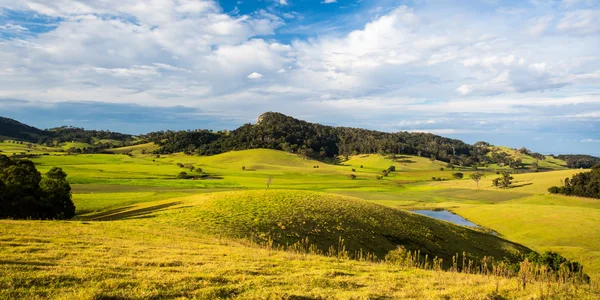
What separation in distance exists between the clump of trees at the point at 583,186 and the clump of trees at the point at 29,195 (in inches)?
5275

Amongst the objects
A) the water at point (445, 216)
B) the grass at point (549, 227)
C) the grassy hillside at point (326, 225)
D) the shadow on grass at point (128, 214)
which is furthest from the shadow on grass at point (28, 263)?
the water at point (445, 216)

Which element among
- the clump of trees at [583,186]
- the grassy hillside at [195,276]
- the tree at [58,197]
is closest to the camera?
the grassy hillside at [195,276]

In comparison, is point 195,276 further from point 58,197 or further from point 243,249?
point 58,197

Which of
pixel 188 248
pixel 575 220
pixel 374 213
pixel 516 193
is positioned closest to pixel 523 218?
pixel 575 220

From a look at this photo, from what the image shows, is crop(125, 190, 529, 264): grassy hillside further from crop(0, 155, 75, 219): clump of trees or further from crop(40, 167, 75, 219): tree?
crop(0, 155, 75, 219): clump of trees

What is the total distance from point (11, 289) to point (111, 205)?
5072 cm

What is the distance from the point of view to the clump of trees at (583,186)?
332 ft

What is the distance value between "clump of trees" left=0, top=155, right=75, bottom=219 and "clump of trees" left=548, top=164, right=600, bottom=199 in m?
134

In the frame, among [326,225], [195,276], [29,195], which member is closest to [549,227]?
[326,225]

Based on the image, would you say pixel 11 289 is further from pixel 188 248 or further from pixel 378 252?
pixel 378 252

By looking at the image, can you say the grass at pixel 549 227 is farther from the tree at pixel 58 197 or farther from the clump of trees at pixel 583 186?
the tree at pixel 58 197

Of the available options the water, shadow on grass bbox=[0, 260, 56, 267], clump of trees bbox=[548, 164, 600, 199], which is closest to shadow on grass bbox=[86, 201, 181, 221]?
shadow on grass bbox=[0, 260, 56, 267]

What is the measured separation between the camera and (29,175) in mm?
45250

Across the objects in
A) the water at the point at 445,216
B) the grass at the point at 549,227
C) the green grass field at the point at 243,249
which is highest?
the green grass field at the point at 243,249
